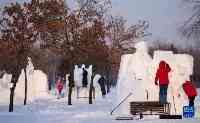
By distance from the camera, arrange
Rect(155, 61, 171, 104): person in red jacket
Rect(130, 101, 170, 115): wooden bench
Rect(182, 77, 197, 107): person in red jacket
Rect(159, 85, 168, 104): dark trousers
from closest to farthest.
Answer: Rect(130, 101, 170, 115): wooden bench, Rect(155, 61, 171, 104): person in red jacket, Rect(159, 85, 168, 104): dark trousers, Rect(182, 77, 197, 107): person in red jacket

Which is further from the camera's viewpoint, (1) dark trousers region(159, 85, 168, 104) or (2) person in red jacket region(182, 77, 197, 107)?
(2) person in red jacket region(182, 77, 197, 107)

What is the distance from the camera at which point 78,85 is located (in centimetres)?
4884

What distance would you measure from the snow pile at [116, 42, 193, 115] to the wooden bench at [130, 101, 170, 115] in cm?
205

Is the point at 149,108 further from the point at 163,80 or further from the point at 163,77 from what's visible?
the point at 163,77

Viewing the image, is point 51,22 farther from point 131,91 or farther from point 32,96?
point 32,96

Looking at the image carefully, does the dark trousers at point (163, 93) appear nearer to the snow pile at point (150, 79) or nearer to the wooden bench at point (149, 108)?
the wooden bench at point (149, 108)

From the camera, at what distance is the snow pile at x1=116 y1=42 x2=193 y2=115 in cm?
2362

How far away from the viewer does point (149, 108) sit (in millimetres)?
20953

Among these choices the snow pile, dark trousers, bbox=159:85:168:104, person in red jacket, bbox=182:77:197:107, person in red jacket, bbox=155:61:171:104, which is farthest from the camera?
the snow pile

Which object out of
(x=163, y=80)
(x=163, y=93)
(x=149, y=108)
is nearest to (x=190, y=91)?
(x=163, y=93)

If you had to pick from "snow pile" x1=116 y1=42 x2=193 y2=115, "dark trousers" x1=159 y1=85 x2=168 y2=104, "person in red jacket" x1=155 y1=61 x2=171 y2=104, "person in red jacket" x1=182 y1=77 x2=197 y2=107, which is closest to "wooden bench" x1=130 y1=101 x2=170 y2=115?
"person in red jacket" x1=155 y1=61 x2=171 y2=104

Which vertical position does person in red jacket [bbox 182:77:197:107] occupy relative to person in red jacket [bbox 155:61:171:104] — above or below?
below

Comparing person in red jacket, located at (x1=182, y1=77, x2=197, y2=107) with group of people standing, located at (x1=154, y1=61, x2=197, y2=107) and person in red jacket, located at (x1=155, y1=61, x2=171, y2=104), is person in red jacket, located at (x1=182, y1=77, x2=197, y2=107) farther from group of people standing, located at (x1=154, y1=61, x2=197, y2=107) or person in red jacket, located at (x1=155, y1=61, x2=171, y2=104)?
person in red jacket, located at (x1=155, y1=61, x2=171, y2=104)

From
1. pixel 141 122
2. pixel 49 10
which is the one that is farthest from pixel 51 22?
pixel 141 122
